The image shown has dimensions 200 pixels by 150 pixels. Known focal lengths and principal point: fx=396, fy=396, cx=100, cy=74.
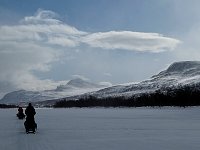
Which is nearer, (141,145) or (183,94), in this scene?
(141,145)

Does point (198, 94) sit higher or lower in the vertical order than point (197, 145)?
higher

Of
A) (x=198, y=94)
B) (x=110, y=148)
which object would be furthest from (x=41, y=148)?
(x=198, y=94)

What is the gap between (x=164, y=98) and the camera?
122438mm

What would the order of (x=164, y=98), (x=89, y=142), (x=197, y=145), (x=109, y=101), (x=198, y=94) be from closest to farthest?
(x=197, y=145) → (x=89, y=142) → (x=198, y=94) → (x=164, y=98) → (x=109, y=101)

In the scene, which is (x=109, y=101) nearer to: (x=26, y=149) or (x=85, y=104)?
(x=85, y=104)

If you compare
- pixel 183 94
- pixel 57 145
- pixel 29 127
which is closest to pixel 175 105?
pixel 183 94

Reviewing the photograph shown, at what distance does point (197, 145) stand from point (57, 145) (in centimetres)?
627

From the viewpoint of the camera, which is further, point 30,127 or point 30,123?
point 30,123

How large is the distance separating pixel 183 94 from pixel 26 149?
10010cm

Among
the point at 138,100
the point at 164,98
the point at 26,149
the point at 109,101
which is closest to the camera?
the point at 26,149

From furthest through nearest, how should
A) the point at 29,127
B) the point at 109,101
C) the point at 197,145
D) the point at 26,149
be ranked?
the point at 109,101
the point at 29,127
the point at 197,145
the point at 26,149

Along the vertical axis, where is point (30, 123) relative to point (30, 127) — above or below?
above

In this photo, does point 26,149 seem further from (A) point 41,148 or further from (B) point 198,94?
(B) point 198,94

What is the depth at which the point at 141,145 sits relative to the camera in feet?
58.6
